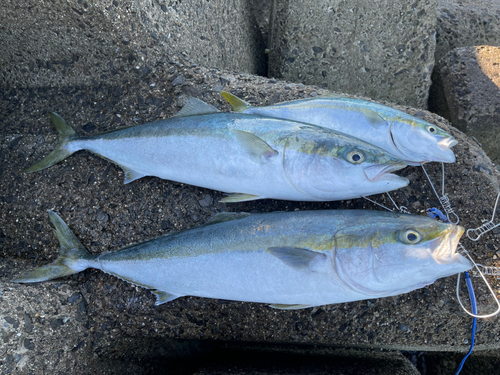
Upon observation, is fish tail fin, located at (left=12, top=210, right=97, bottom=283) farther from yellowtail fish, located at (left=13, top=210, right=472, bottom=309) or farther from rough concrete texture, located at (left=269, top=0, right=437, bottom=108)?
rough concrete texture, located at (left=269, top=0, right=437, bottom=108)

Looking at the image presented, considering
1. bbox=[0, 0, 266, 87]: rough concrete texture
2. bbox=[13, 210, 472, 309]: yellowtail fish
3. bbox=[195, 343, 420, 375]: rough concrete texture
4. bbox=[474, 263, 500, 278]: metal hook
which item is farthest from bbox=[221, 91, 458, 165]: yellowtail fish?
bbox=[195, 343, 420, 375]: rough concrete texture

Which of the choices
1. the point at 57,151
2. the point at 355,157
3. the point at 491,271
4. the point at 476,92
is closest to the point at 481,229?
the point at 491,271

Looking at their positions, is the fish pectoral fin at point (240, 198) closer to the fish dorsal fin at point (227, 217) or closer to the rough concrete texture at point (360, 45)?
the fish dorsal fin at point (227, 217)

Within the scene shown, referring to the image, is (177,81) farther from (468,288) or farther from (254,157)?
(468,288)

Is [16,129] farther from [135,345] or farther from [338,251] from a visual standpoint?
[338,251]

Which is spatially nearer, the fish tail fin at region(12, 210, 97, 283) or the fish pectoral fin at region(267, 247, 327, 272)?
the fish pectoral fin at region(267, 247, 327, 272)

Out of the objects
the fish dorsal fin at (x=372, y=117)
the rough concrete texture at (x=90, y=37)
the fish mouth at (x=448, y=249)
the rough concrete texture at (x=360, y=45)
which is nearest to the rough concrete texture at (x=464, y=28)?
the rough concrete texture at (x=360, y=45)

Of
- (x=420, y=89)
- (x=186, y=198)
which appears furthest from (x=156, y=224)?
(x=420, y=89)
